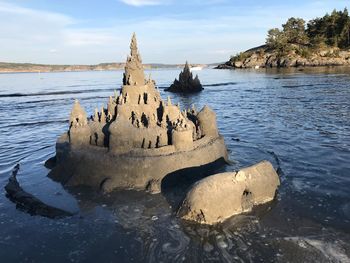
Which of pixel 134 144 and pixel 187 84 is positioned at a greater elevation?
pixel 134 144

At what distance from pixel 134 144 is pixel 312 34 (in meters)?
145

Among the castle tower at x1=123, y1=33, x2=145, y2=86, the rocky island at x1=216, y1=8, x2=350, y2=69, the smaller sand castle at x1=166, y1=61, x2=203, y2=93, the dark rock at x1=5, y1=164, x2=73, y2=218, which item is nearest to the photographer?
the dark rock at x1=5, y1=164, x2=73, y2=218

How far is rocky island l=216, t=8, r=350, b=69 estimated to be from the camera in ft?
410

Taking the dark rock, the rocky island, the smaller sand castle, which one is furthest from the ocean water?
the rocky island

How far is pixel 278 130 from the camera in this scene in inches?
1196

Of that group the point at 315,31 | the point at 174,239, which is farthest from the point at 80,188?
the point at 315,31

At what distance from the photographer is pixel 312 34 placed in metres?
147

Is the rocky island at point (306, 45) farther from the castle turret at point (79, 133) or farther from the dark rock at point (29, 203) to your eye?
the dark rock at point (29, 203)

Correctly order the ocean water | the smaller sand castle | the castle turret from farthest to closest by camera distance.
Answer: the smaller sand castle → the castle turret → the ocean water

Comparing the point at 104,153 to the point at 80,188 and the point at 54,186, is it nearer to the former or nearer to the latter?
the point at 80,188

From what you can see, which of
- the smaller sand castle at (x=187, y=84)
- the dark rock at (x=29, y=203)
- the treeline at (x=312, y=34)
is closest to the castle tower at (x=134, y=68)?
the dark rock at (x=29, y=203)

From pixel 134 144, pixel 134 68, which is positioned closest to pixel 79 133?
pixel 134 144

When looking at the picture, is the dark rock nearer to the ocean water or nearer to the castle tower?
the ocean water

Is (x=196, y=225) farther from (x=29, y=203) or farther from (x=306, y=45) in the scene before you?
(x=306, y=45)
